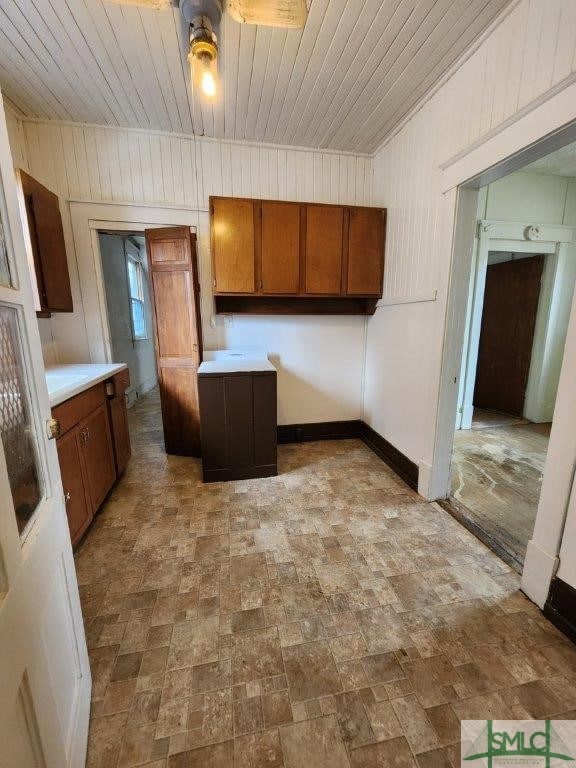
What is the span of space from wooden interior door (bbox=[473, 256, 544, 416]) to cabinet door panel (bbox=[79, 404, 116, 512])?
4673mm

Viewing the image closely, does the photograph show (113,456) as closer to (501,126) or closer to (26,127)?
(26,127)

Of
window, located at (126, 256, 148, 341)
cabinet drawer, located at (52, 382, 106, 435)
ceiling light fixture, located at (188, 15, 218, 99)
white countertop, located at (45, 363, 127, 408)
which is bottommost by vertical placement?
cabinet drawer, located at (52, 382, 106, 435)

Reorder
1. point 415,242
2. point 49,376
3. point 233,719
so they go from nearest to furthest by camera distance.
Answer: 1. point 233,719
2. point 49,376
3. point 415,242

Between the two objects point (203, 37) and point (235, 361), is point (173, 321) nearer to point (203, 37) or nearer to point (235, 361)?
point (235, 361)

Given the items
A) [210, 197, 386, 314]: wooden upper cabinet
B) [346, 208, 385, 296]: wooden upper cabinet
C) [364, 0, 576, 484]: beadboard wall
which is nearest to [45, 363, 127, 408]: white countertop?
[210, 197, 386, 314]: wooden upper cabinet

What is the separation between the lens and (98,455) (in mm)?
2105

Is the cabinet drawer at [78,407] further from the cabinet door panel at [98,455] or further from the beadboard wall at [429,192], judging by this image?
the beadboard wall at [429,192]

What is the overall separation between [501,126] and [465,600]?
2371 mm

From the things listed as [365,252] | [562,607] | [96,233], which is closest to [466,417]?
[365,252]

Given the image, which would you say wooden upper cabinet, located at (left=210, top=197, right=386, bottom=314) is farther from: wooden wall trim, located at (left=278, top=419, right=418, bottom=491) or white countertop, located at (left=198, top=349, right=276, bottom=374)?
wooden wall trim, located at (left=278, top=419, right=418, bottom=491)

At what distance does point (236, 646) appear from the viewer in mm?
1292

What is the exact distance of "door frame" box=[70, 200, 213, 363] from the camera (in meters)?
2.72

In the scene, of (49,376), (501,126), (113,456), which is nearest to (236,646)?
(113,456)

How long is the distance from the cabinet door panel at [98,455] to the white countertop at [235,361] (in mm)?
769
